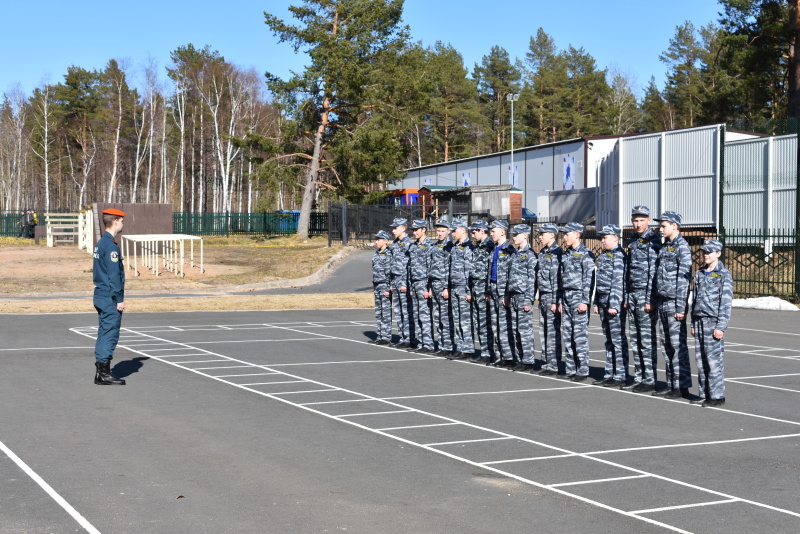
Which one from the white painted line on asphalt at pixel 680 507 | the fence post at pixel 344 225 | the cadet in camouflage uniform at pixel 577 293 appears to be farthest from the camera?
the fence post at pixel 344 225

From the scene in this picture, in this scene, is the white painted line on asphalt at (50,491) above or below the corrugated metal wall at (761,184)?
below

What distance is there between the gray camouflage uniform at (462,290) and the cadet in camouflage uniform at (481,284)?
116 mm

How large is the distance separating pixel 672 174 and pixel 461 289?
20.8m

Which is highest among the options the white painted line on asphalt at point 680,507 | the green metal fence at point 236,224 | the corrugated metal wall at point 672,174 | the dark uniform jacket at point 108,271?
the corrugated metal wall at point 672,174

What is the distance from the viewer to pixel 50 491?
23.0ft

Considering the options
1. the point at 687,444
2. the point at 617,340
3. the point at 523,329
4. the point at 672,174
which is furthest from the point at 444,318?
the point at 672,174

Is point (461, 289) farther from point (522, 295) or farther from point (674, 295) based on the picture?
point (674, 295)

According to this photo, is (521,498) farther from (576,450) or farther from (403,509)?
(576,450)

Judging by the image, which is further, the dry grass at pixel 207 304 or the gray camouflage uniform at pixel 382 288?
the dry grass at pixel 207 304

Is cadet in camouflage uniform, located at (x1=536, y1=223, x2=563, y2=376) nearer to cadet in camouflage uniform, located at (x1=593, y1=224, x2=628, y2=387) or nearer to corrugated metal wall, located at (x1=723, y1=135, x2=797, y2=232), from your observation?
cadet in camouflage uniform, located at (x1=593, y1=224, x2=628, y2=387)

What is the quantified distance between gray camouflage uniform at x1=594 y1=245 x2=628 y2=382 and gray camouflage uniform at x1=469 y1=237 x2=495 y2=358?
2.42 metres

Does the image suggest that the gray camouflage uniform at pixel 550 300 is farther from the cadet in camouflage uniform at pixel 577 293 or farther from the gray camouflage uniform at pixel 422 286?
the gray camouflage uniform at pixel 422 286

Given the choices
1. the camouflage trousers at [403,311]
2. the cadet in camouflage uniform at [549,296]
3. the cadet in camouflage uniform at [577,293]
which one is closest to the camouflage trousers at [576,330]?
the cadet in camouflage uniform at [577,293]

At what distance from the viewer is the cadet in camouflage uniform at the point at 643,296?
11773 millimetres
